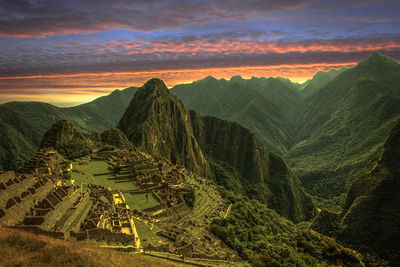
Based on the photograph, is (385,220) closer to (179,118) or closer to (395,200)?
(395,200)

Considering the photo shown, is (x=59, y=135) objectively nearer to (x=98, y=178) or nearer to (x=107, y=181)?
(x=98, y=178)

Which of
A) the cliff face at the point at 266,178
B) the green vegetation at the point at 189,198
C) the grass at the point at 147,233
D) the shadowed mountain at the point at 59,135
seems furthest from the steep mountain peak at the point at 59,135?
the cliff face at the point at 266,178

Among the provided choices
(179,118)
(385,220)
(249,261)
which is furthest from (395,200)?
(179,118)

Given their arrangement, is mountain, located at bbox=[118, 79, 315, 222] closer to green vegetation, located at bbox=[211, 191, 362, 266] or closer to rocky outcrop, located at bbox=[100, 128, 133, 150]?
rocky outcrop, located at bbox=[100, 128, 133, 150]

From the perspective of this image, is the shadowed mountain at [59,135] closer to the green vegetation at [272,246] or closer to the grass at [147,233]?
the grass at [147,233]

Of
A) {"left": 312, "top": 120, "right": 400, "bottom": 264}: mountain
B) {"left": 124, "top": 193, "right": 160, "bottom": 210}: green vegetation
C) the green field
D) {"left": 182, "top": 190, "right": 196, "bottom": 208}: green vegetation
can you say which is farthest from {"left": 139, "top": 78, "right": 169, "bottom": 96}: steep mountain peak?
{"left": 124, "top": 193, "right": 160, "bottom": 210}: green vegetation

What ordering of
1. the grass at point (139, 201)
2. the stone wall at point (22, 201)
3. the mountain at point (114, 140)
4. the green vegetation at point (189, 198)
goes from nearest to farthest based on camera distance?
1. the stone wall at point (22, 201)
2. the grass at point (139, 201)
3. the green vegetation at point (189, 198)
4. the mountain at point (114, 140)
